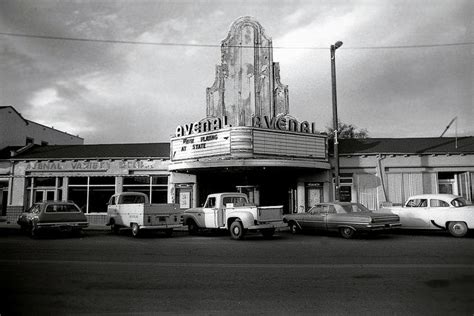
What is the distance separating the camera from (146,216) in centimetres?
1648

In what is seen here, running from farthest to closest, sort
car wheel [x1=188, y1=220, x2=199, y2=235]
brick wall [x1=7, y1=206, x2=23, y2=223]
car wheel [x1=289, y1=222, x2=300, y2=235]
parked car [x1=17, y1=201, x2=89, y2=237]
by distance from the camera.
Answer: brick wall [x1=7, y1=206, x2=23, y2=223] < car wheel [x1=188, y1=220, x2=199, y2=235] < car wheel [x1=289, y1=222, x2=300, y2=235] < parked car [x1=17, y1=201, x2=89, y2=237]

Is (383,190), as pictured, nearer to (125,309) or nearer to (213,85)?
(213,85)

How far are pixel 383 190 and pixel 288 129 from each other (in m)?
6.91

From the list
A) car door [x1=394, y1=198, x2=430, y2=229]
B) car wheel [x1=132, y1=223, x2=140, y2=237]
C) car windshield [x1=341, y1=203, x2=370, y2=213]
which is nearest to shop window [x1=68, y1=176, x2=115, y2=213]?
car wheel [x1=132, y1=223, x2=140, y2=237]

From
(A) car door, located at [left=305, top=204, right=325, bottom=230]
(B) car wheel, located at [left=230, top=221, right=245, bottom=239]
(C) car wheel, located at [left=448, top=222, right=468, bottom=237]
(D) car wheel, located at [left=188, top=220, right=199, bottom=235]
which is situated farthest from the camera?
(D) car wheel, located at [left=188, top=220, right=199, bottom=235]

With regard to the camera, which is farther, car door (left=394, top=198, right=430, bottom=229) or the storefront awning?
the storefront awning

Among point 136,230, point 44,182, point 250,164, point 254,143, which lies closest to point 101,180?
point 44,182

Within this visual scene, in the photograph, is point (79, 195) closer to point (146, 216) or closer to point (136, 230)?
point (136, 230)

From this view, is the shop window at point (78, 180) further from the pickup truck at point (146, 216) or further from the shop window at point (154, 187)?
the pickup truck at point (146, 216)

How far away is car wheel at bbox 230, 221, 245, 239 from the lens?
609 inches

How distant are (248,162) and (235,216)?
4540 millimetres

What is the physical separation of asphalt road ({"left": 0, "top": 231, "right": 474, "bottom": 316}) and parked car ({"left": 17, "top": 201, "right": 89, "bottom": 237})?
4.03 meters

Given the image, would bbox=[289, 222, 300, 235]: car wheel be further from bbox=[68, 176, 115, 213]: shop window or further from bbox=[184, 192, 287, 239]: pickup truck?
bbox=[68, 176, 115, 213]: shop window

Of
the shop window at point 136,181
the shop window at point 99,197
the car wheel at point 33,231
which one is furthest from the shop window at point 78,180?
the car wheel at point 33,231
